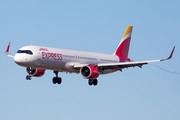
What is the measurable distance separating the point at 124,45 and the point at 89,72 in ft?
59.2

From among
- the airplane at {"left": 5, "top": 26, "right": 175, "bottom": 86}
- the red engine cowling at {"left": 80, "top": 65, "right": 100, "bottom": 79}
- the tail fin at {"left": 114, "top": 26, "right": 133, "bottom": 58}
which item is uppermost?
the tail fin at {"left": 114, "top": 26, "right": 133, "bottom": 58}

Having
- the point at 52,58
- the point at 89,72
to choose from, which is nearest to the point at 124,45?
the point at 89,72

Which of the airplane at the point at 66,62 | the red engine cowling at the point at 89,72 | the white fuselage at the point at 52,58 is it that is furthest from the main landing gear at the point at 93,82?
the red engine cowling at the point at 89,72

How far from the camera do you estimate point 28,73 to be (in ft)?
236

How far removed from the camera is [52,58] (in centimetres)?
6625

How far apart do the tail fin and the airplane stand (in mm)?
4220

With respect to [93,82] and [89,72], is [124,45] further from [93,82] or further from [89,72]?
[89,72]

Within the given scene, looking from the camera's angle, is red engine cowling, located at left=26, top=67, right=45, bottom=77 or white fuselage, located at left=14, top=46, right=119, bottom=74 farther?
red engine cowling, located at left=26, top=67, right=45, bottom=77

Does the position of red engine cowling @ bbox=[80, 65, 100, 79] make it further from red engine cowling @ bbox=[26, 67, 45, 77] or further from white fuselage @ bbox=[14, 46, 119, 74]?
red engine cowling @ bbox=[26, 67, 45, 77]

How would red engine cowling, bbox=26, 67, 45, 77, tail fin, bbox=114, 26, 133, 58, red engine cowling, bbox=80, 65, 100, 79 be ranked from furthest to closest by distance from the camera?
tail fin, bbox=114, 26, 133, 58
red engine cowling, bbox=26, 67, 45, 77
red engine cowling, bbox=80, 65, 100, 79

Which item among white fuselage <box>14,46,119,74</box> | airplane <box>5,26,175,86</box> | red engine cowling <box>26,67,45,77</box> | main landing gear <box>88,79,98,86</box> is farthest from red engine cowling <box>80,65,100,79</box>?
red engine cowling <box>26,67,45,77</box>

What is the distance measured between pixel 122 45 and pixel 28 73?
67.7 ft

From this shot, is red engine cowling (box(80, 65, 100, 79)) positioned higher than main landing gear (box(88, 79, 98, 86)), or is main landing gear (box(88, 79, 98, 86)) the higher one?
red engine cowling (box(80, 65, 100, 79))

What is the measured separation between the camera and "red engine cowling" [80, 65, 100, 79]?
68031 millimetres
